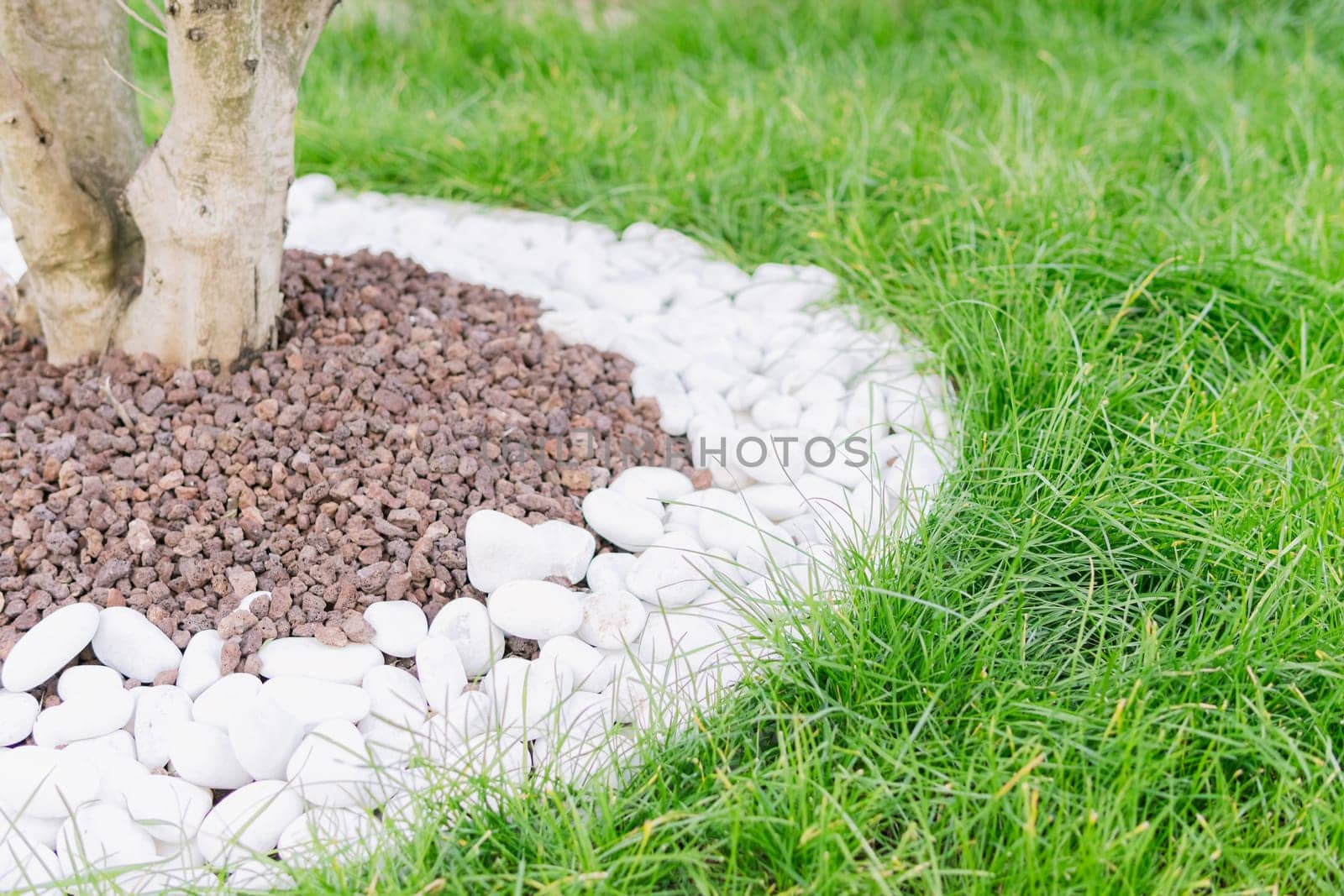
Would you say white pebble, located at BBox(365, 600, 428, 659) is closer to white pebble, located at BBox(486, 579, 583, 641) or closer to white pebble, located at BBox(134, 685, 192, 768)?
white pebble, located at BBox(486, 579, 583, 641)

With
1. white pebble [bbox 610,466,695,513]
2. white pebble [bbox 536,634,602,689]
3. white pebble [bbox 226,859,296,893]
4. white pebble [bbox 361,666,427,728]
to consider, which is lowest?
white pebble [bbox 226,859,296,893]

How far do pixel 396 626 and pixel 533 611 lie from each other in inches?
8.2

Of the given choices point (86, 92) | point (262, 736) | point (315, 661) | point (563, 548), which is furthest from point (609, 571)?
point (86, 92)

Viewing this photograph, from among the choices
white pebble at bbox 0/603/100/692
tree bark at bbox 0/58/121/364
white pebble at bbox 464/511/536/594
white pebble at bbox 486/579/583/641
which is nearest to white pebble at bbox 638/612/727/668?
white pebble at bbox 486/579/583/641

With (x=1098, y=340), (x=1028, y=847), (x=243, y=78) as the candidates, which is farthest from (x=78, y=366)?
(x=1098, y=340)

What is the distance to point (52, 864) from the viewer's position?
138cm

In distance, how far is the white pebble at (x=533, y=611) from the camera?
65.3 inches

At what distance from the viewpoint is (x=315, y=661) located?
5.28 feet

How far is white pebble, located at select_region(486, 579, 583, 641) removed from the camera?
166 centimetres

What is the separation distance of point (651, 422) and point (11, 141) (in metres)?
1.19

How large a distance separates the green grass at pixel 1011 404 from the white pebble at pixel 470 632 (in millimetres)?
304

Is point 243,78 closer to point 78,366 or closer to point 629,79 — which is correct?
point 78,366

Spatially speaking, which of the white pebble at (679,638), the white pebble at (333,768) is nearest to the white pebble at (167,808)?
the white pebble at (333,768)

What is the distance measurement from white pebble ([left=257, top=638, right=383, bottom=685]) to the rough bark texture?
666 mm
